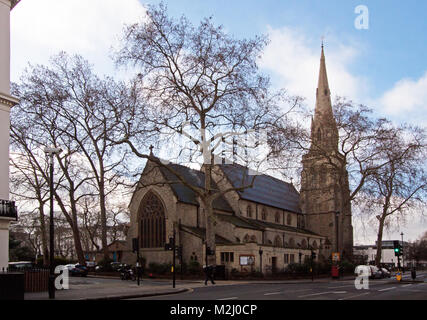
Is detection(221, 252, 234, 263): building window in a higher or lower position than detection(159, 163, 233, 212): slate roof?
lower

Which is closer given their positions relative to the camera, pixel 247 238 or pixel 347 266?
pixel 247 238

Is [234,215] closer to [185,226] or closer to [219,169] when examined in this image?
[219,169]

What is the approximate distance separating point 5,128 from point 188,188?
2926 cm

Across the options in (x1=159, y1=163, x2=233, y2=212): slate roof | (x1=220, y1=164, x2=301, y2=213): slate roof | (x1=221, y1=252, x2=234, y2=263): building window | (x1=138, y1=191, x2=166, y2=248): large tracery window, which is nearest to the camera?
(x1=221, y1=252, x2=234, y2=263): building window

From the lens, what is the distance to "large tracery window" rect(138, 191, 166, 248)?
48.4 meters

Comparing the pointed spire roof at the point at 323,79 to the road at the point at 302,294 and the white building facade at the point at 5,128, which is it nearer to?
the road at the point at 302,294

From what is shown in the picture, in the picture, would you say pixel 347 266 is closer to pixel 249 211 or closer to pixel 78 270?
pixel 249 211

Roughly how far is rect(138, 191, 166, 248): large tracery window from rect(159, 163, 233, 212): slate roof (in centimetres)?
228

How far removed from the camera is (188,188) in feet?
170

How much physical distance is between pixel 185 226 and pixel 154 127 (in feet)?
49.9

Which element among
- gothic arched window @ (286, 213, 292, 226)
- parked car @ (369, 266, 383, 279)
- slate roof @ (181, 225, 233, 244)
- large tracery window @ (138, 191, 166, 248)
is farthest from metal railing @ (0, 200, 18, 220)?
gothic arched window @ (286, 213, 292, 226)

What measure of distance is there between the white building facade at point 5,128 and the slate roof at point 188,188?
2361cm

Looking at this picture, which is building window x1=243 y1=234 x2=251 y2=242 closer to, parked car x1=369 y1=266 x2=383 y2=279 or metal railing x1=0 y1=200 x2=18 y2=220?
parked car x1=369 y1=266 x2=383 y2=279

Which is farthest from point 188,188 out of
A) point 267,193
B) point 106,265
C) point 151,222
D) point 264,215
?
point 267,193
